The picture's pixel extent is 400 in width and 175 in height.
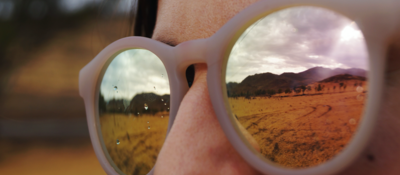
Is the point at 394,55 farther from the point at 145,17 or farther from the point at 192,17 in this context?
the point at 145,17

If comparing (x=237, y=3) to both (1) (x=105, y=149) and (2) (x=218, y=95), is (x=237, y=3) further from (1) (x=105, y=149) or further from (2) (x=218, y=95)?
(1) (x=105, y=149)

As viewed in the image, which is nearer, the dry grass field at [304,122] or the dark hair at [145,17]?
the dry grass field at [304,122]

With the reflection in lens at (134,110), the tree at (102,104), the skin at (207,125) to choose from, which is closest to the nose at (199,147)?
the skin at (207,125)

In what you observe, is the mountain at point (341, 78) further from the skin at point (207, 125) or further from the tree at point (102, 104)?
the tree at point (102, 104)

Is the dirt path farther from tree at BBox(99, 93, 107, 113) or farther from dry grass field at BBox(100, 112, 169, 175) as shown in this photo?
tree at BBox(99, 93, 107, 113)

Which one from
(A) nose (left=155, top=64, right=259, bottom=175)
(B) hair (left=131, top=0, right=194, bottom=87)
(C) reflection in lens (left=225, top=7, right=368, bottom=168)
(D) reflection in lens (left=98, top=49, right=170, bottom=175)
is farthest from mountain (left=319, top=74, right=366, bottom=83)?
(B) hair (left=131, top=0, right=194, bottom=87)

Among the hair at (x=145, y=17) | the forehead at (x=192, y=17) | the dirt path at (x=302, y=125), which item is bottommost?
the dirt path at (x=302, y=125)

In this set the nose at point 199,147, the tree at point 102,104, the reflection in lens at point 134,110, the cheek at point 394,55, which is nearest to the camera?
the cheek at point 394,55
